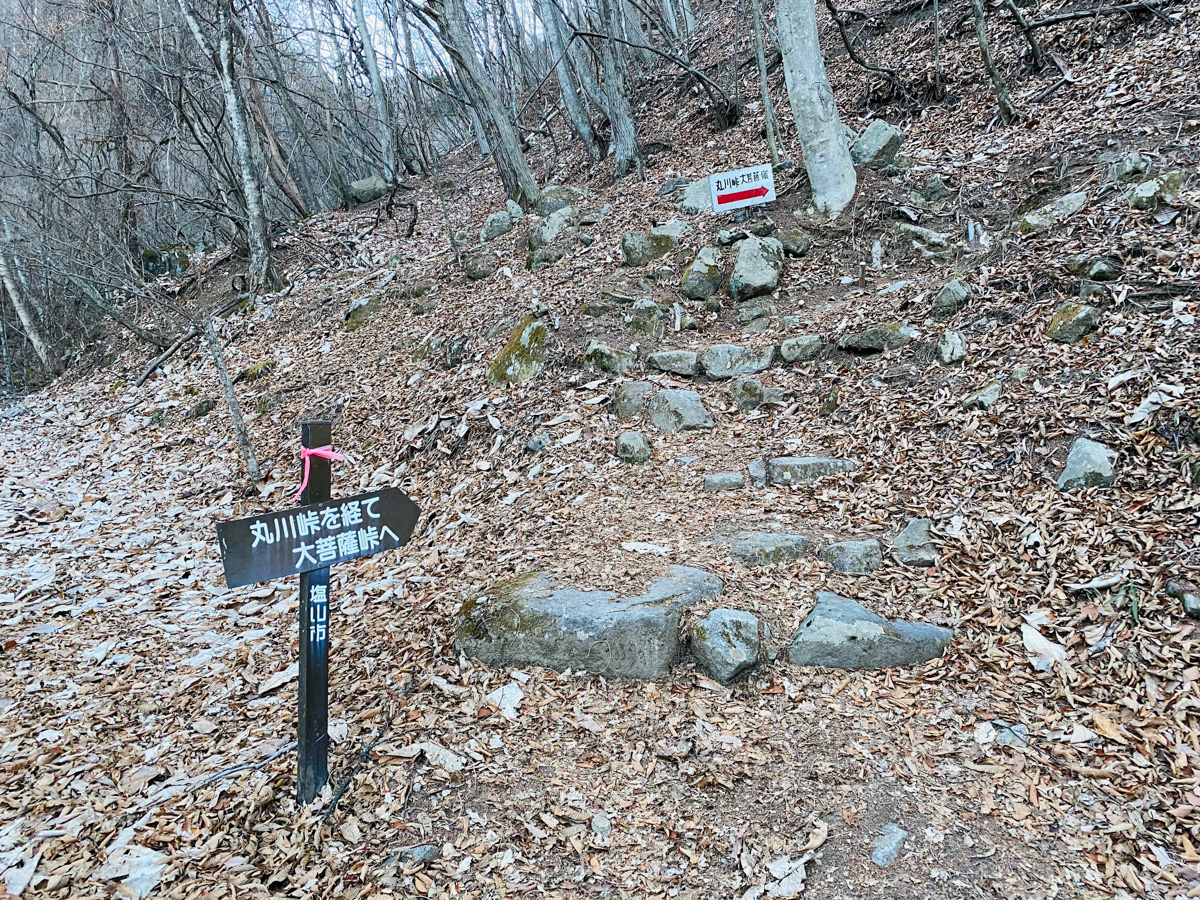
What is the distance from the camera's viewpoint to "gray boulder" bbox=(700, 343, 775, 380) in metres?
6.50

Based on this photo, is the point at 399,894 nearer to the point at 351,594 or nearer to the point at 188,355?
the point at 351,594

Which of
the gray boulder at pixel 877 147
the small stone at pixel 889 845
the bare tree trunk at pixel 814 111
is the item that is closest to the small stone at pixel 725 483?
the small stone at pixel 889 845

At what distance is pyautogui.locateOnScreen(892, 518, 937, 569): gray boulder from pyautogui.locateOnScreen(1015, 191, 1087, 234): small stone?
3.68 meters

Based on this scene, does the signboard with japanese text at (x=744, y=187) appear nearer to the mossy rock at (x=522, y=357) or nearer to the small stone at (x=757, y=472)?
the mossy rock at (x=522, y=357)

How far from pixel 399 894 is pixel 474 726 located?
33.9 inches

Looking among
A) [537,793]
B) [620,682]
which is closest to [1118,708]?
[620,682]

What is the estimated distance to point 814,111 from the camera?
25.4 ft

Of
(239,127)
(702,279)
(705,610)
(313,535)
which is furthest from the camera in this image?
(239,127)

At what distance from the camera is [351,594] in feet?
16.5

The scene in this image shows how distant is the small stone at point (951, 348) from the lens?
17.5 ft

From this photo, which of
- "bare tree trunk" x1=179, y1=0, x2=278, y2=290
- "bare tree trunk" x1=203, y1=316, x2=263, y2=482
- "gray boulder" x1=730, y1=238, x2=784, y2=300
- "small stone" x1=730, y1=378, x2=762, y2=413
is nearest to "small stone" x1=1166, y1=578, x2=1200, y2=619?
"small stone" x1=730, y1=378, x2=762, y2=413

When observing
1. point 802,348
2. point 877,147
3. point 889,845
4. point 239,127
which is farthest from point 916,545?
point 239,127

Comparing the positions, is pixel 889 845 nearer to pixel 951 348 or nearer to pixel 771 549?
pixel 771 549

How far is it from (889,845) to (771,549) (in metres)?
1.91
